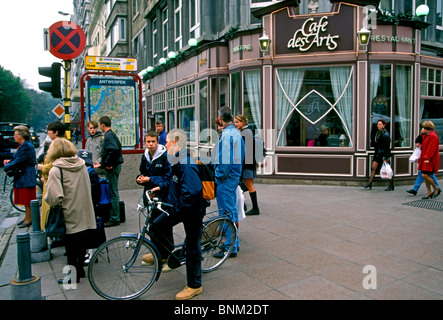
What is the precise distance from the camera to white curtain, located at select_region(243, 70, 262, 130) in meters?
11.9

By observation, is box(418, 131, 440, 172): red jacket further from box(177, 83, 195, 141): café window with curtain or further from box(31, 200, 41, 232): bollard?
box(177, 83, 195, 141): café window with curtain

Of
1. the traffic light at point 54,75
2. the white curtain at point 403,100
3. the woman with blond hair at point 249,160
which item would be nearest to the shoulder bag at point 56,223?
the woman with blond hair at point 249,160

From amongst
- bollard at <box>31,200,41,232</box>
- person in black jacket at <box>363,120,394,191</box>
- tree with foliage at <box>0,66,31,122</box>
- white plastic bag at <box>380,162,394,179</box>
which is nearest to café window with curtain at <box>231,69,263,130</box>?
person in black jacket at <box>363,120,394,191</box>

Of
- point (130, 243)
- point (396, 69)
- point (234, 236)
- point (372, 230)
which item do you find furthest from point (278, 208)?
point (396, 69)

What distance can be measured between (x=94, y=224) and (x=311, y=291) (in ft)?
8.28

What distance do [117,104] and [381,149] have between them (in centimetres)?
700

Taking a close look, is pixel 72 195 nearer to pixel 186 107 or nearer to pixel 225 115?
pixel 225 115

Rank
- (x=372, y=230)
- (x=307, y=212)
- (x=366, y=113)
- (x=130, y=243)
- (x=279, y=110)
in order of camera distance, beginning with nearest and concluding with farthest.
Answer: (x=130, y=243)
(x=372, y=230)
(x=307, y=212)
(x=366, y=113)
(x=279, y=110)

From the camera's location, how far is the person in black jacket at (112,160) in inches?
271

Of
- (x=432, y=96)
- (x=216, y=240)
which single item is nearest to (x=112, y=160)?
(x=216, y=240)

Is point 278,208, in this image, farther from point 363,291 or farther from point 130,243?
point 130,243

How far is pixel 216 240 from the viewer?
15.7ft

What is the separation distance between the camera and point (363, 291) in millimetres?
4082

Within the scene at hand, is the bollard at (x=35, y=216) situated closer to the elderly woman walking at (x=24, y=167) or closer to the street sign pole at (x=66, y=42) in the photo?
the elderly woman walking at (x=24, y=167)
